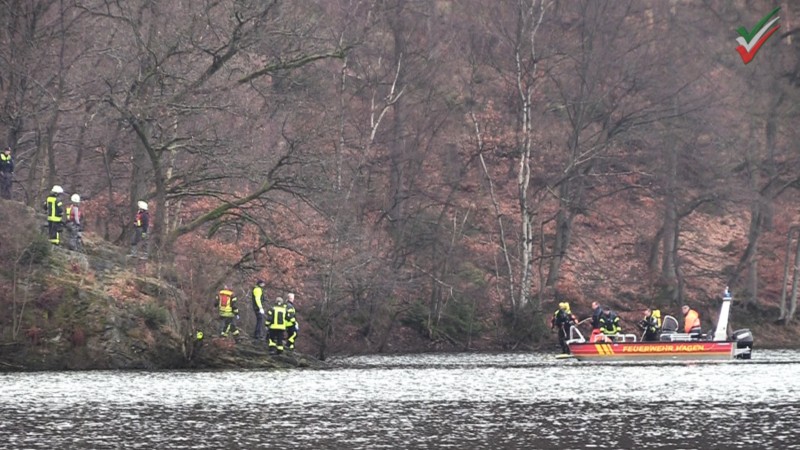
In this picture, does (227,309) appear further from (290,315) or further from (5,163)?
(5,163)

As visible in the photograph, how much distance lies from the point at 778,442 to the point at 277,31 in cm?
2888

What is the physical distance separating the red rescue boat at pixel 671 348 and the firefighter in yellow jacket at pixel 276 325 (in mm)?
9773

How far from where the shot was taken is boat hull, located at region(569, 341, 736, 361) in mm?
44750

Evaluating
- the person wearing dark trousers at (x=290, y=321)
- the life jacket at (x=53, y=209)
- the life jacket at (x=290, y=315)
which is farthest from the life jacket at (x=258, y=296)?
the life jacket at (x=53, y=209)

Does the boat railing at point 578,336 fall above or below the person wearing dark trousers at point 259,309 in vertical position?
below

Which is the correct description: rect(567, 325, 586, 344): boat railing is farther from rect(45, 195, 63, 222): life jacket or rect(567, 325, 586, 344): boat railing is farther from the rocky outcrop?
rect(45, 195, 63, 222): life jacket

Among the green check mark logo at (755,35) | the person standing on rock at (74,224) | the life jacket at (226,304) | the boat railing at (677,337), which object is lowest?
the boat railing at (677,337)

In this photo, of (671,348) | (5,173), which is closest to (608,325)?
(671,348)

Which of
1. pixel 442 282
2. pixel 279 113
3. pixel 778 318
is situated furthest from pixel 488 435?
pixel 778 318

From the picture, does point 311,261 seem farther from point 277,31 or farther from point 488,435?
point 488,435

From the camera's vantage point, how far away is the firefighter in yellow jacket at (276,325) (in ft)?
138

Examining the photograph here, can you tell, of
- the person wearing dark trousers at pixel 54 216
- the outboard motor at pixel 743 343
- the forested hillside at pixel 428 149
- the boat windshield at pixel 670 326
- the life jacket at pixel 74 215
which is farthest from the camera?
the forested hillside at pixel 428 149

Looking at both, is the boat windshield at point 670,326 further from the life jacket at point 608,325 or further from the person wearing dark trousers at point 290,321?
the person wearing dark trousers at point 290,321

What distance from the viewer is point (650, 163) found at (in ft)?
213
